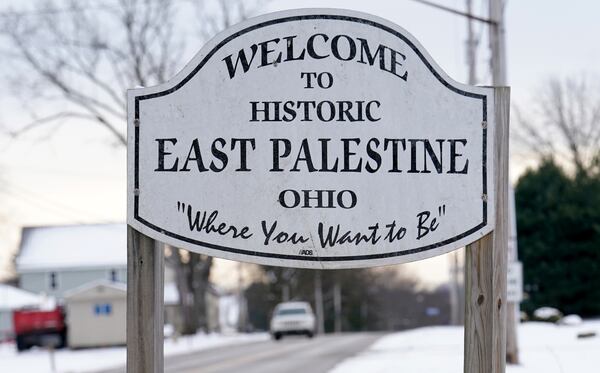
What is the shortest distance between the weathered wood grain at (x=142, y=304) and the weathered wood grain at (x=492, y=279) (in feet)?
5.60

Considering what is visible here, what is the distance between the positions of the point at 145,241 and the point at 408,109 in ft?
5.31

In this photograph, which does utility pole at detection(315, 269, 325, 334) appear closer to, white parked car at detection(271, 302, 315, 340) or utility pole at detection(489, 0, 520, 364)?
white parked car at detection(271, 302, 315, 340)

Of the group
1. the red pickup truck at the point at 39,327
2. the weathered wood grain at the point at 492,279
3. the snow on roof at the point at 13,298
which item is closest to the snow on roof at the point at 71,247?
the snow on roof at the point at 13,298

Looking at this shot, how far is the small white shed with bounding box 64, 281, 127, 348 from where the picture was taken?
135 ft

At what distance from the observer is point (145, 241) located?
5957mm

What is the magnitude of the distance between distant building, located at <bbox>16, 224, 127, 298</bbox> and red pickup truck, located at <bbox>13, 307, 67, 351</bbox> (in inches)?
1288

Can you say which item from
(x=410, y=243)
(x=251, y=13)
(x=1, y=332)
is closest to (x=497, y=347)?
(x=410, y=243)

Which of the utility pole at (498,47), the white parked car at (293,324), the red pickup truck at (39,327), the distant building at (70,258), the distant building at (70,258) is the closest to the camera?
the utility pole at (498,47)

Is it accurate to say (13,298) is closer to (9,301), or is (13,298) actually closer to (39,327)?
(9,301)

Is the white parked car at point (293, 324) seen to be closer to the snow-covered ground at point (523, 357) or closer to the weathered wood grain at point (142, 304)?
the snow-covered ground at point (523, 357)

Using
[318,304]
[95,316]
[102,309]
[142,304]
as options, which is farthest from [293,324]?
[142,304]

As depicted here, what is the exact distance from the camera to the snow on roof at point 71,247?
76375 millimetres

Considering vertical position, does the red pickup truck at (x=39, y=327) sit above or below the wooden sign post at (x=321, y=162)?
below

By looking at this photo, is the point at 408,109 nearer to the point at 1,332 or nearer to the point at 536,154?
the point at 536,154
